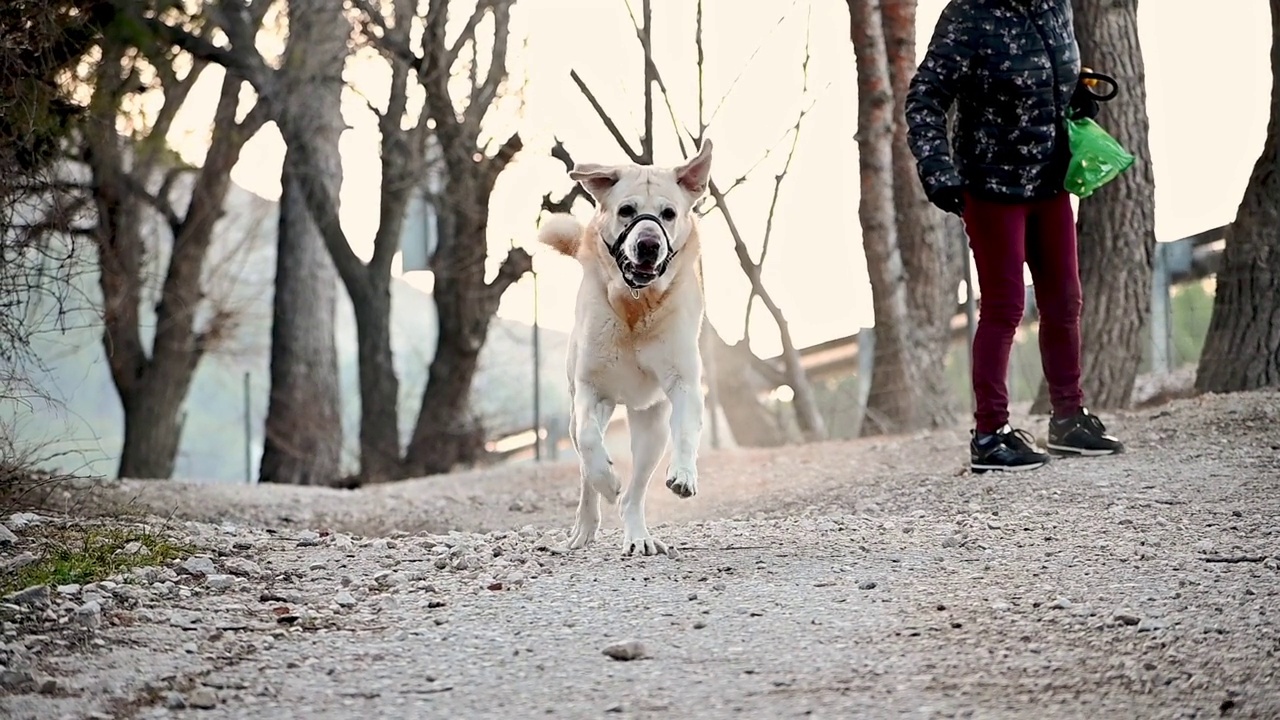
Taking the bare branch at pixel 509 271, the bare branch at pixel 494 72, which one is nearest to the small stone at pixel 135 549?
the bare branch at pixel 494 72

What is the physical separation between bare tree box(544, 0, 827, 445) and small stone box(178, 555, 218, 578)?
7.78 meters

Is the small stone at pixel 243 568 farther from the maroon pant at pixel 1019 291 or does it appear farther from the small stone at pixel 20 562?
the maroon pant at pixel 1019 291

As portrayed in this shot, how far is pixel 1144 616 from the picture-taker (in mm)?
4680

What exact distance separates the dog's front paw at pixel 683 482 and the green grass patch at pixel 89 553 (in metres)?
1.91

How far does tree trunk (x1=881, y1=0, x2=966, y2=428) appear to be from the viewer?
13.2m

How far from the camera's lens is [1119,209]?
10523 millimetres

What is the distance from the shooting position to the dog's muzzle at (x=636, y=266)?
600cm

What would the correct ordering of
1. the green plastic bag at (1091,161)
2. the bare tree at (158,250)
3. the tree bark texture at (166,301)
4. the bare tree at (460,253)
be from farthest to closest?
the tree bark texture at (166,301) < the bare tree at (158,250) < the bare tree at (460,253) < the green plastic bag at (1091,161)

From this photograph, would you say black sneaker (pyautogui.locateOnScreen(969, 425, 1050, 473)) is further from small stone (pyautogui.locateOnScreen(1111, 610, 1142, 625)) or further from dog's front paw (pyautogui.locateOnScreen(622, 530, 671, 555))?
small stone (pyautogui.locateOnScreen(1111, 610, 1142, 625))

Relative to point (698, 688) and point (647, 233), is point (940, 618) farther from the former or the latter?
point (647, 233)

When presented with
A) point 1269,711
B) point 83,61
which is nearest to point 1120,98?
point 83,61

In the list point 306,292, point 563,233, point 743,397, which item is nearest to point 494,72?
point 306,292

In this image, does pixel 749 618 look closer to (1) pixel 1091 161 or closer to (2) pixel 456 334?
(1) pixel 1091 161

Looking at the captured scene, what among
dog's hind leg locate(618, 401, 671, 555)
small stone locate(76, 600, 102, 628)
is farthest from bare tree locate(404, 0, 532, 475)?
small stone locate(76, 600, 102, 628)
